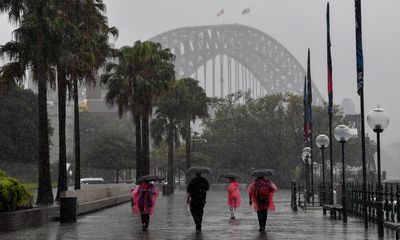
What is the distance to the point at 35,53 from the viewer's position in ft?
109

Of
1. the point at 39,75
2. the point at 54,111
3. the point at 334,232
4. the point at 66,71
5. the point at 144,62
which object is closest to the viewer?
the point at 334,232

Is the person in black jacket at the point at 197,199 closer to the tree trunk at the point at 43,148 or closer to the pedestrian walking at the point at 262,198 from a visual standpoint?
the pedestrian walking at the point at 262,198

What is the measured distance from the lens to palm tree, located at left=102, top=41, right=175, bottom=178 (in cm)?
5225

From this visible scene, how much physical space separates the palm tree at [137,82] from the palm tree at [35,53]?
16.1 metres

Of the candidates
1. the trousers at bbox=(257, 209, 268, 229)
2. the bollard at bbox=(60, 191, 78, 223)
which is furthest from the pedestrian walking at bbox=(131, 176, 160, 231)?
the bollard at bbox=(60, 191, 78, 223)

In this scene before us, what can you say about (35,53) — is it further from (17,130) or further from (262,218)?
(17,130)

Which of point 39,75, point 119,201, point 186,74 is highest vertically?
point 186,74

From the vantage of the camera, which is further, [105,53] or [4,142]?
[4,142]

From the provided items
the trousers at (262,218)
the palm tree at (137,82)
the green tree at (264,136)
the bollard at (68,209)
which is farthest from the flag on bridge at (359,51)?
the green tree at (264,136)

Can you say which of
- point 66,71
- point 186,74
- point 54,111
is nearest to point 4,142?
point 66,71

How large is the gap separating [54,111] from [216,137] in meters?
71.7

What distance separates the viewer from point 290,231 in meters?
20.1

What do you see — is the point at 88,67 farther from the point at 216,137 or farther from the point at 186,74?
the point at 186,74

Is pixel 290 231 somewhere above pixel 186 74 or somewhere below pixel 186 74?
below
